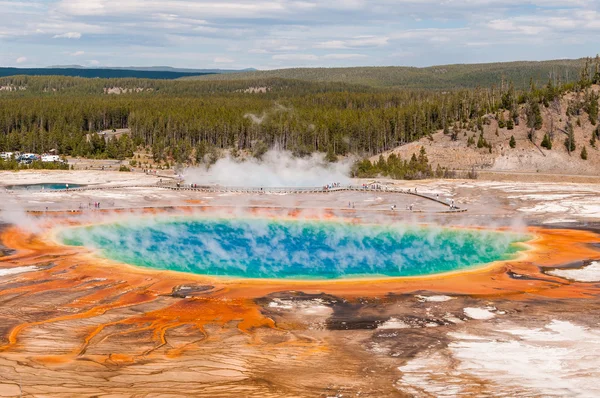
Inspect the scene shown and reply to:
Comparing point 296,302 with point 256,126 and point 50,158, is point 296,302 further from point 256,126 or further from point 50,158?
point 256,126

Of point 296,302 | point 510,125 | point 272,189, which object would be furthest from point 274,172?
point 296,302

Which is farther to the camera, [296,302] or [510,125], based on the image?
[510,125]

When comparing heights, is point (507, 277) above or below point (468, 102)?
below

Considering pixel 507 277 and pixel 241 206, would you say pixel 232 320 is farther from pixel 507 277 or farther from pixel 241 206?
pixel 241 206

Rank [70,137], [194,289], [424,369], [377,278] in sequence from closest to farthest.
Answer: [424,369] < [194,289] < [377,278] < [70,137]

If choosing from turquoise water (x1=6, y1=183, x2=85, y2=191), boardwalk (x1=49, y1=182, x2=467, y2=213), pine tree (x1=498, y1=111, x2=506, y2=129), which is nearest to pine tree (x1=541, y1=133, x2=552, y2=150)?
pine tree (x1=498, y1=111, x2=506, y2=129)

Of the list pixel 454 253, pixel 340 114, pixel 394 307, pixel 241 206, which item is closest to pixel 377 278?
pixel 394 307

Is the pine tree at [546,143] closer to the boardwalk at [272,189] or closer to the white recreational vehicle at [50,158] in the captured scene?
the boardwalk at [272,189]
